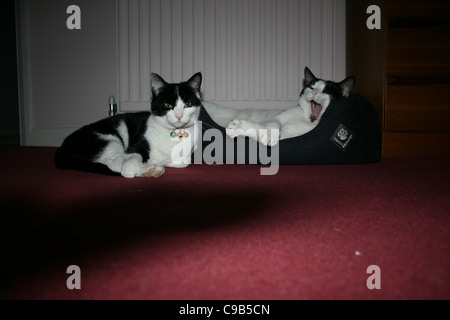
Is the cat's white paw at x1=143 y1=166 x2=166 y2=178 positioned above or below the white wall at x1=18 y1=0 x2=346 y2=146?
below

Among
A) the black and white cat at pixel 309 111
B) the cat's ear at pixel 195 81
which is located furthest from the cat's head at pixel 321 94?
the cat's ear at pixel 195 81

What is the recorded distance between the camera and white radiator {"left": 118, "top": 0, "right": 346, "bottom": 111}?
286 cm

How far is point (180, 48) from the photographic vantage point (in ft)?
9.57

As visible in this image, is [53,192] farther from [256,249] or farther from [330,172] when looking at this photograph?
[330,172]

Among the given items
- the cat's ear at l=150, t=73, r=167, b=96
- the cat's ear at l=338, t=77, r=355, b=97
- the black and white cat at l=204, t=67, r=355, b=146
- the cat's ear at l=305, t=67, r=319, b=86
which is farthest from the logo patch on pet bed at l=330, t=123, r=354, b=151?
the cat's ear at l=150, t=73, r=167, b=96

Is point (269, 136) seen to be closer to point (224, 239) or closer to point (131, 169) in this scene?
point (131, 169)

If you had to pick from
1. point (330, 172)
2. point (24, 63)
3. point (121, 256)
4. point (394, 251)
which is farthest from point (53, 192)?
point (24, 63)

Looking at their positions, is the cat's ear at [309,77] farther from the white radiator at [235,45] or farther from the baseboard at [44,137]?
the baseboard at [44,137]

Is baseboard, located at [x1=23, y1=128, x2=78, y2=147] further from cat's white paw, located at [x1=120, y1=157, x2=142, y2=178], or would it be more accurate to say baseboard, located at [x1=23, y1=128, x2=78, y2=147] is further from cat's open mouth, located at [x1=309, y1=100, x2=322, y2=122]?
cat's open mouth, located at [x1=309, y1=100, x2=322, y2=122]

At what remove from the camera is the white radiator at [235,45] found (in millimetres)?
2857

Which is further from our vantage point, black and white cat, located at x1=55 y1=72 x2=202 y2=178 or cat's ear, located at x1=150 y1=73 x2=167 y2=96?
cat's ear, located at x1=150 y1=73 x2=167 y2=96

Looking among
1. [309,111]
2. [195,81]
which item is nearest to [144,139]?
[195,81]

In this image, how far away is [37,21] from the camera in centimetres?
307

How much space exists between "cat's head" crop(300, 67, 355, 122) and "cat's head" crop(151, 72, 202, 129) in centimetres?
65
